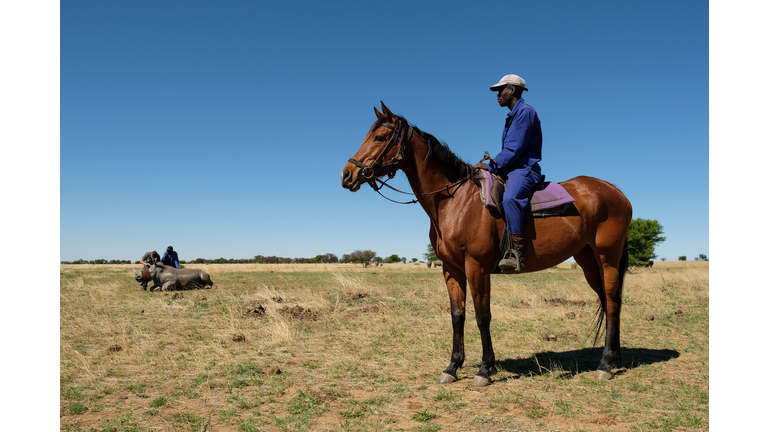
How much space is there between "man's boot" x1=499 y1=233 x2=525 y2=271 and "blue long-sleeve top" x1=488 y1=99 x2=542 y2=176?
0.93m

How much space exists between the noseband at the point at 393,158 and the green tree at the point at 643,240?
35.6 metres

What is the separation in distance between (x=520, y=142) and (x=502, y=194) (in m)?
0.69

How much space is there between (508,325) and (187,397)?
20.5 ft

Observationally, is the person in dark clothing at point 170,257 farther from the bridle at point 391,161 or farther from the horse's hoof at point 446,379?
the horse's hoof at point 446,379

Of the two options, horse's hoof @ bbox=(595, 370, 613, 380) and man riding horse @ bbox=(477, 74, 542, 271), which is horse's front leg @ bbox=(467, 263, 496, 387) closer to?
man riding horse @ bbox=(477, 74, 542, 271)

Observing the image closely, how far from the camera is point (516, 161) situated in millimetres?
5344

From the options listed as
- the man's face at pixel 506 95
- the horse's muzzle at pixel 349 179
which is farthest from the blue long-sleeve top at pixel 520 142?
the horse's muzzle at pixel 349 179

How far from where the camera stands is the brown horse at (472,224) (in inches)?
203

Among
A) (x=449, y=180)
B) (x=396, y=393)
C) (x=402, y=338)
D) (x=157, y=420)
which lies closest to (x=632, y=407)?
(x=396, y=393)

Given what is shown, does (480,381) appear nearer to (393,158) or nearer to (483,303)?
(483,303)

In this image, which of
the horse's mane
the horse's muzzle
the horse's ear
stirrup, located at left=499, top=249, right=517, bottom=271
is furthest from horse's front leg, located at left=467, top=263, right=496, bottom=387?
the horse's ear

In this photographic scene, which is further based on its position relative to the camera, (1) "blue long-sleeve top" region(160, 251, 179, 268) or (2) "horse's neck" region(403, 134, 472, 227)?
(1) "blue long-sleeve top" region(160, 251, 179, 268)

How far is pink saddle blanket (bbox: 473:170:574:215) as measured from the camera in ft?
17.0

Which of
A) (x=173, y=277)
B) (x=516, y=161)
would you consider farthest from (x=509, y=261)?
(x=173, y=277)
